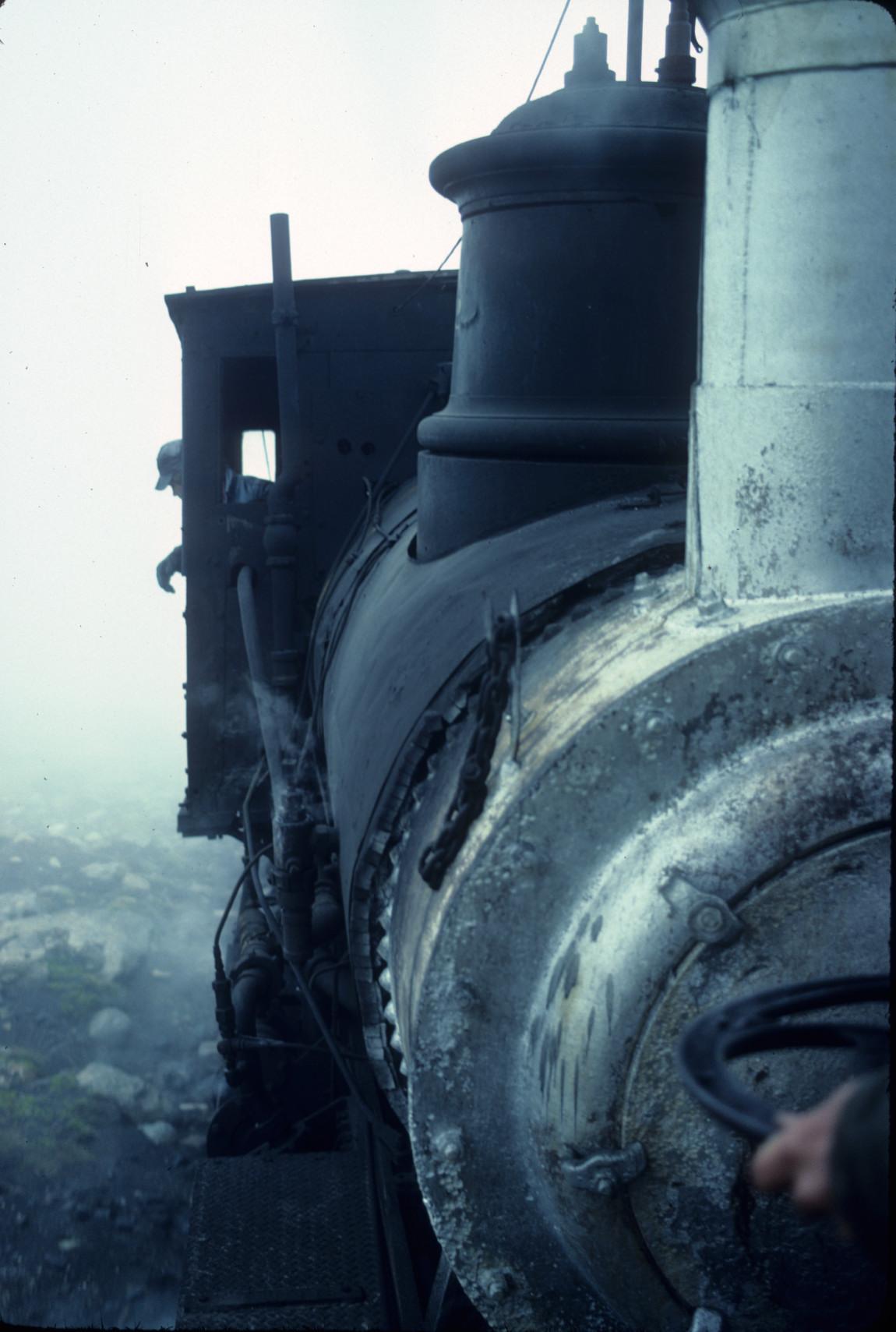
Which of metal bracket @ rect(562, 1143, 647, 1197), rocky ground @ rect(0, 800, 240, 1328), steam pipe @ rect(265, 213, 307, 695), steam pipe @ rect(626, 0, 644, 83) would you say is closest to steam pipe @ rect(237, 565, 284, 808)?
steam pipe @ rect(265, 213, 307, 695)

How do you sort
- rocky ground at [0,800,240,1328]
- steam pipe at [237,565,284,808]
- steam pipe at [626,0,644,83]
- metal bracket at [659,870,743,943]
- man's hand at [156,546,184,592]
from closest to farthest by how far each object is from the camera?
metal bracket at [659,870,743,943] < steam pipe at [626,0,644,83] < rocky ground at [0,800,240,1328] < steam pipe at [237,565,284,808] < man's hand at [156,546,184,592]

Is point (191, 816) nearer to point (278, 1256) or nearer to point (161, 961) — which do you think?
point (161, 961)

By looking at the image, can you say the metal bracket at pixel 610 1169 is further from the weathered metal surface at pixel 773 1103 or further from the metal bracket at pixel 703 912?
the metal bracket at pixel 703 912

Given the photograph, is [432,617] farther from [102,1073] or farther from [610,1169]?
[102,1073]

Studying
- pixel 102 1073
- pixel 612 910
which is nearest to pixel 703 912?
pixel 612 910

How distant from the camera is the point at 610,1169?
1590mm

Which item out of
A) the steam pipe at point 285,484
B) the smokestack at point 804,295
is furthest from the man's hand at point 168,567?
the smokestack at point 804,295

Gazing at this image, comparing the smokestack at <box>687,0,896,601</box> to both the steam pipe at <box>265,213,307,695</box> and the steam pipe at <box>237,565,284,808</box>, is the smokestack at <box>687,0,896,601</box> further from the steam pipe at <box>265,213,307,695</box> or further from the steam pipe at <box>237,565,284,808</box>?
the steam pipe at <box>265,213,307,695</box>

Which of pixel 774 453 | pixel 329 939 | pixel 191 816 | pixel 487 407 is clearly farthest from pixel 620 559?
pixel 191 816

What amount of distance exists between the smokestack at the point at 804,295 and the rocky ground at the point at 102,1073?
2984mm

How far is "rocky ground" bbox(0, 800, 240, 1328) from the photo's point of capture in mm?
3924

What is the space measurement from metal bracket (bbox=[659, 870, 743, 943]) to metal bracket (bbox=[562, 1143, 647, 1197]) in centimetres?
28

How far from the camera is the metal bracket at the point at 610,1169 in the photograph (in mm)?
1583

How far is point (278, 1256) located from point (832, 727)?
178 centimetres
